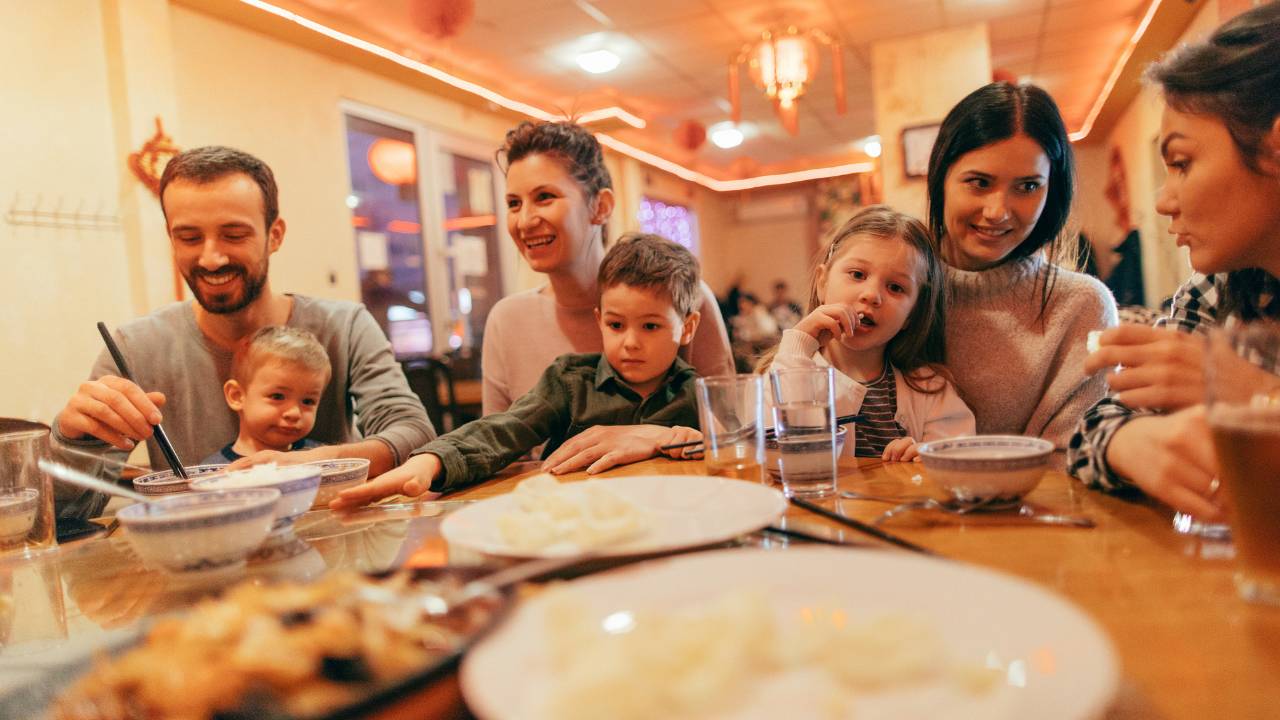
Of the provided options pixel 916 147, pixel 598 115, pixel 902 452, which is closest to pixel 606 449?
pixel 902 452

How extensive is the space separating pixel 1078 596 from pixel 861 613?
0.25 metres

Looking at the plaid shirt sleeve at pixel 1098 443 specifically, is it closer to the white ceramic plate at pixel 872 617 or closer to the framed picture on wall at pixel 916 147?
the white ceramic plate at pixel 872 617

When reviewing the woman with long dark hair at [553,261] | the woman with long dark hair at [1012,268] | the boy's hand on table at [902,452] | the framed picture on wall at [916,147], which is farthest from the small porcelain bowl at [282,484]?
the framed picture on wall at [916,147]

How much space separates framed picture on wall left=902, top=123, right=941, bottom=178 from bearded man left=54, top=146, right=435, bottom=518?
459 centimetres

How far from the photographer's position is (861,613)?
0.52 meters

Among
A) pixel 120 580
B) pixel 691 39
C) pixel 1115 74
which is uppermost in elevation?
pixel 691 39

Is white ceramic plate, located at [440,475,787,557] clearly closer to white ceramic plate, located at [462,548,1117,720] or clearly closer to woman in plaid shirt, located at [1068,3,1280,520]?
white ceramic plate, located at [462,548,1117,720]

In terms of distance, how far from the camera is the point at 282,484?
3.08ft

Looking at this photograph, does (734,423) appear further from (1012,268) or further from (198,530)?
(1012,268)

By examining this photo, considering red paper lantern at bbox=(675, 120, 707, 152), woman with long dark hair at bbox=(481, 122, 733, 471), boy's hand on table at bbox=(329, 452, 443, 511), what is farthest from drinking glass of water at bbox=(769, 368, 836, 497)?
red paper lantern at bbox=(675, 120, 707, 152)

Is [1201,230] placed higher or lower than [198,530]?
higher

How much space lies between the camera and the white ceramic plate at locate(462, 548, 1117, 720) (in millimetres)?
417

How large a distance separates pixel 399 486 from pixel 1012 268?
1419mm

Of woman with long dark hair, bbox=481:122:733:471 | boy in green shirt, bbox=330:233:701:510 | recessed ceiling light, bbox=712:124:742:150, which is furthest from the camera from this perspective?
recessed ceiling light, bbox=712:124:742:150
